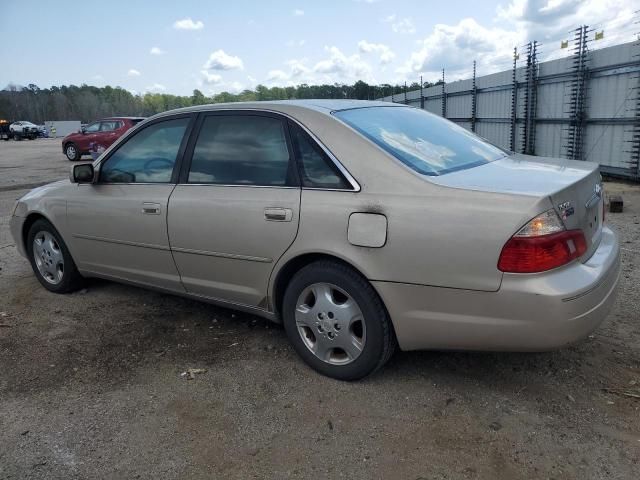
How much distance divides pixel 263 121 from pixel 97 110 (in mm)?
117700

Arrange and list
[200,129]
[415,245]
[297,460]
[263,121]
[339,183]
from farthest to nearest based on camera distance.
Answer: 1. [200,129]
2. [263,121]
3. [339,183]
4. [415,245]
5. [297,460]

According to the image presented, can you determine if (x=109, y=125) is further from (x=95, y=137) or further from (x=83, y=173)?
(x=83, y=173)

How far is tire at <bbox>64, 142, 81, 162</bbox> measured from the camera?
21672mm

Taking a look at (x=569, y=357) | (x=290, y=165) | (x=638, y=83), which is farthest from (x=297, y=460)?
(x=638, y=83)

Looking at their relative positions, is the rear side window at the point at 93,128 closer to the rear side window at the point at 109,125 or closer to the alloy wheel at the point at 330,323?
the rear side window at the point at 109,125

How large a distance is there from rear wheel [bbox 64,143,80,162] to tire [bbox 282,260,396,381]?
2117 centimetres

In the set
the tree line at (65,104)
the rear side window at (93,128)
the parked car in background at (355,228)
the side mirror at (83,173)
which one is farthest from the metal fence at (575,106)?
the tree line at (65,104)

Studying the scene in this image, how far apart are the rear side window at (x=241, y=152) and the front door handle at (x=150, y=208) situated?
314 mm

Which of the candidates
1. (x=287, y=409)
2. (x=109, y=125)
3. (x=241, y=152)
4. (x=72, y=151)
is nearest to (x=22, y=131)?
(x=72, y=151)

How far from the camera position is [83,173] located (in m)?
4.13

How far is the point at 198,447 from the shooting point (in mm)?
2539

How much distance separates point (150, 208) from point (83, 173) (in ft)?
2.70

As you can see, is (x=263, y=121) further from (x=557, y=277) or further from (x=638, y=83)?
(x=638, y=83)

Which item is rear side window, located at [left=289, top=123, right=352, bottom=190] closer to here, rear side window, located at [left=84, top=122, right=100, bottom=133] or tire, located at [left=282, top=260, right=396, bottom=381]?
tire, located at [left=282, top=260, right=396, bottom=381]
